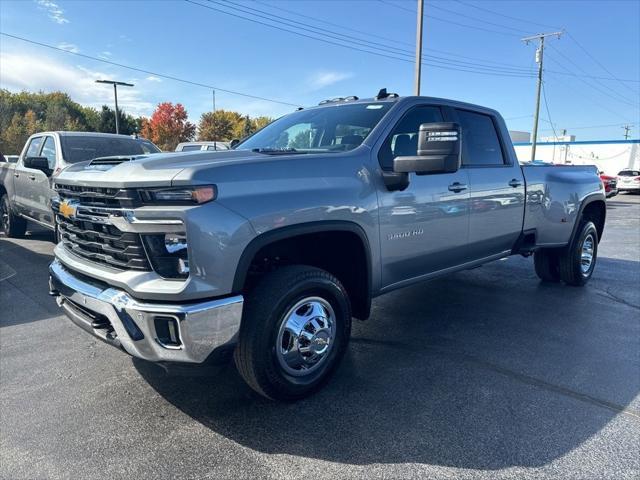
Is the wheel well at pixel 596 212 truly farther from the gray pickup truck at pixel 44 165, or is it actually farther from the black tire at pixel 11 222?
the black tire at pixel 11 222

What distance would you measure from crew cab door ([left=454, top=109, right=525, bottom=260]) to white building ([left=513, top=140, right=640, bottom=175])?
141 ft

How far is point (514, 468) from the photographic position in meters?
2.37

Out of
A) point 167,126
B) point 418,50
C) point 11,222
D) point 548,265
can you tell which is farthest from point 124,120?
point 548,265

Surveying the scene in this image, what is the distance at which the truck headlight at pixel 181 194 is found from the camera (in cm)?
239

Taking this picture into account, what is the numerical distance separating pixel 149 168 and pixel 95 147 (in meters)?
5.33

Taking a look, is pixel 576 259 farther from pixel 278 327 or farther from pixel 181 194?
pixel 181 194

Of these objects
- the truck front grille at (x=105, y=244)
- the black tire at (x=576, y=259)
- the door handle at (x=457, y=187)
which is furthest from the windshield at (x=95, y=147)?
the black tire at (x=576, y=259)

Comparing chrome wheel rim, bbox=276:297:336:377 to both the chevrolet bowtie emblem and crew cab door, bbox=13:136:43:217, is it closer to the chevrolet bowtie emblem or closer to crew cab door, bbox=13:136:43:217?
the chevrolet bowtie emblem

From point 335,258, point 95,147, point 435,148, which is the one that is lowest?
point 335,258

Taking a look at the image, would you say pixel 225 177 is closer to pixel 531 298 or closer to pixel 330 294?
pixel 330 294

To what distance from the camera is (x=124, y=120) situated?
6144 cm

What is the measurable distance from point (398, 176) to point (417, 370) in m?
1.45

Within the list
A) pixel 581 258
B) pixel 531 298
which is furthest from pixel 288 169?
pixel 581 258

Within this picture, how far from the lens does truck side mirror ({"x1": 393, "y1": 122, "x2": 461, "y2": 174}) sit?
3.07 metres
